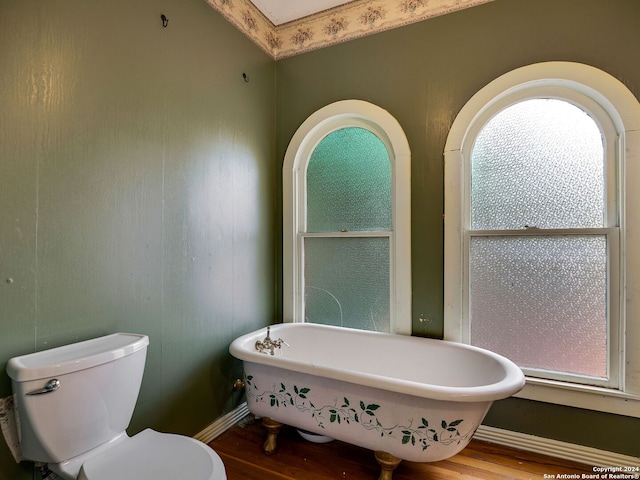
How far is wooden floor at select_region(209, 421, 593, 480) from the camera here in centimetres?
152

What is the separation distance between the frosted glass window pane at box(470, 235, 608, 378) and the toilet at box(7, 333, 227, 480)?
1.59 metres

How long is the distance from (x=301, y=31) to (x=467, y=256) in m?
1.90

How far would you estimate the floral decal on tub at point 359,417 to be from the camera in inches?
50.7

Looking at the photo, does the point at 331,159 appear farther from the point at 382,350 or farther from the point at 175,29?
the point at 382,350

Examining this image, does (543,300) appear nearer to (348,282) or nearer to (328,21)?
(348,282)

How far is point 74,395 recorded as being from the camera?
104cm

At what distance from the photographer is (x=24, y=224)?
3.56 ft

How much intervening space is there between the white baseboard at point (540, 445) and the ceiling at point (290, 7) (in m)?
2.59

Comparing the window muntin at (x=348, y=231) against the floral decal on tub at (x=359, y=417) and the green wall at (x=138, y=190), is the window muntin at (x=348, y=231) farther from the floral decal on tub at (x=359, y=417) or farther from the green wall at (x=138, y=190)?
the floral decal on tub at (x=359, y=417)

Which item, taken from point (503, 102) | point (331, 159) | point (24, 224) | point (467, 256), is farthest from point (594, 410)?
point (24, 224)

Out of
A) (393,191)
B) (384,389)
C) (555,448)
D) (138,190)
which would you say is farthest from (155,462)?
(555,448)

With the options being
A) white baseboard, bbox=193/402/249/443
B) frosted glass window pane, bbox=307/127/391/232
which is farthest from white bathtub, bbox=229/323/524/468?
frosted glass window pane, bbox=307/127/391/232

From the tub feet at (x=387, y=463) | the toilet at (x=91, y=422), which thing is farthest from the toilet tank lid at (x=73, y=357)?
the tub feet at (x=387, y=463)

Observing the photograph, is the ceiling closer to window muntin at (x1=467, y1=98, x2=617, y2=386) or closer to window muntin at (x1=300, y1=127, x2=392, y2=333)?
window muntin at (x1=300, y1=127, x2=392, y2=333)
